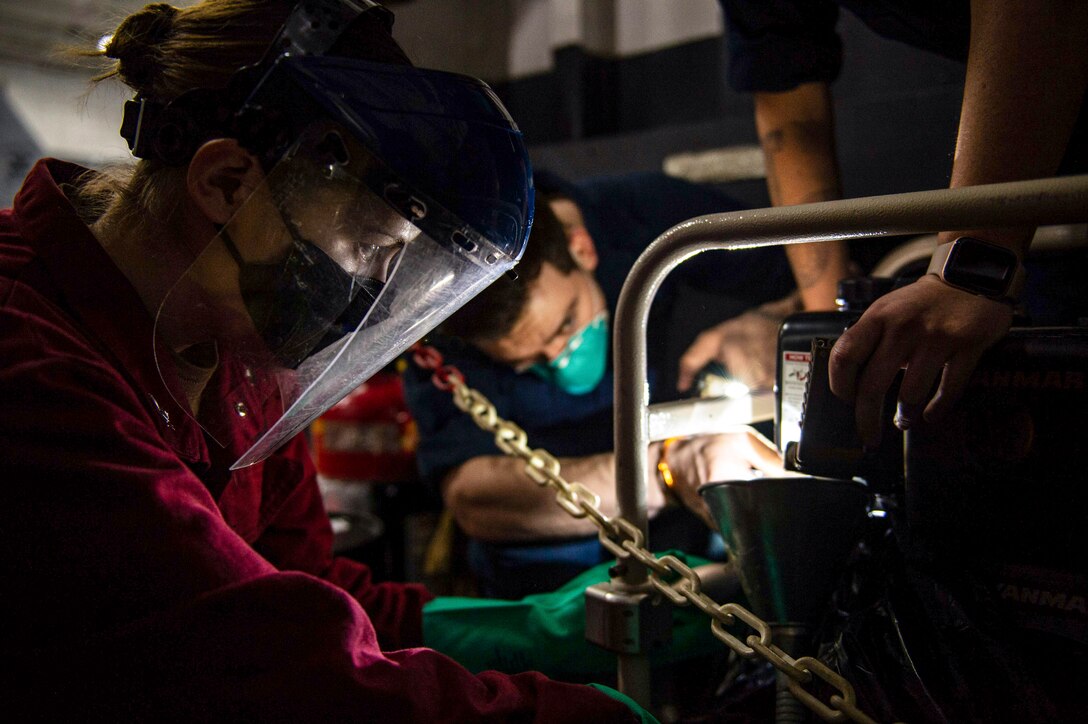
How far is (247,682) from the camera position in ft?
2.31

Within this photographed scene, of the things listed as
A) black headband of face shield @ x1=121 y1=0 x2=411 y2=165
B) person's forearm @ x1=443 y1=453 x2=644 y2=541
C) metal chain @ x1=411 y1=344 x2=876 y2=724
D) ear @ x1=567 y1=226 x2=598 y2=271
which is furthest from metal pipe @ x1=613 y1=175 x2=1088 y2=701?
ear @ x1=567 y1=226 x2=598 y2=271

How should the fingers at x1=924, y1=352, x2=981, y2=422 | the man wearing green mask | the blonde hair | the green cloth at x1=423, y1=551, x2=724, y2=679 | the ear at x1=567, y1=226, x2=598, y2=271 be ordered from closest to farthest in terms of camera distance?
the fingers at x1=924, y1=352, x2=981, y2=422
the blonde hair
the green cloth at x1=423, y1=551, x2=724, y2=679
the man wearing green mask
the ear at x1=567, y1=226, x2=598, y2=271

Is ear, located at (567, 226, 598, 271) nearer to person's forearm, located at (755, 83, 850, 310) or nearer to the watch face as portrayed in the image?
person's forearm, located at (755, 83, 850, 310)

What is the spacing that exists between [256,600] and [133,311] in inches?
13.6

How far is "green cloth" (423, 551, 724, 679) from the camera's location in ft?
4.08

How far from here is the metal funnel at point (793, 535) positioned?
938mm

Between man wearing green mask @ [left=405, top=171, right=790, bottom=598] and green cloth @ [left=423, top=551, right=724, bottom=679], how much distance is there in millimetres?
702

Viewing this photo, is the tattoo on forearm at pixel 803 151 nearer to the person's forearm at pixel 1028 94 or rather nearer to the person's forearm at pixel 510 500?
the person's forearm at pixel 1028 94

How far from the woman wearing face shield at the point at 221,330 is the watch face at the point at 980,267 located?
0.43 meters

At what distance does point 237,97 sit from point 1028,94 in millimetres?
784

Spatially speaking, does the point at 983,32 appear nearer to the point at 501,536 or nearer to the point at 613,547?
the point at 613,547

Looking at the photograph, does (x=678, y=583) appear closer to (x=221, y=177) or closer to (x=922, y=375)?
(x=922, y=375)

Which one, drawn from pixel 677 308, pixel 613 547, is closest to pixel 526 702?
pixel 613 547

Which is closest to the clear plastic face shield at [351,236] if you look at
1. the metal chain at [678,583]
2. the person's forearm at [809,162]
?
the metal chain at [678,583]
